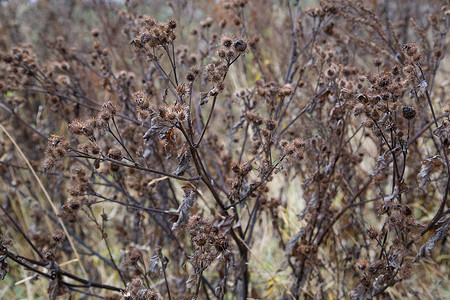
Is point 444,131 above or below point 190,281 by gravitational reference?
above

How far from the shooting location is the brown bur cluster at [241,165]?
1.64 meters

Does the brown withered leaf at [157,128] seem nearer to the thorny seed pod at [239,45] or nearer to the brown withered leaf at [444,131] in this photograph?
the thorny seed pod at [239,45]

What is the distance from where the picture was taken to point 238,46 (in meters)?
1.64

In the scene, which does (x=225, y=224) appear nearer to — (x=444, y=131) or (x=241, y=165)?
(x=241, y=165)

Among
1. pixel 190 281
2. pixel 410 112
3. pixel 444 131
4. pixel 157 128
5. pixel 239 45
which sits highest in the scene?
pixel 239 45

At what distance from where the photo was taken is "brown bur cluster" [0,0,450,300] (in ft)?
5.39

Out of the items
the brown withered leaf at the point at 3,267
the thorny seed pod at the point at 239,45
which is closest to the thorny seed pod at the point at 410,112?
the thorny seed pod at the point at 239,45

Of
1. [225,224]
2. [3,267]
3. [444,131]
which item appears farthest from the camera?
[225,224]

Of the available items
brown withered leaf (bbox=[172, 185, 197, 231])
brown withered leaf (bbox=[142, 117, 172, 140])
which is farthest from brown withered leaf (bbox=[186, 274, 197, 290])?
brown withered leaf (bbox=[142, 117, 172, 140])

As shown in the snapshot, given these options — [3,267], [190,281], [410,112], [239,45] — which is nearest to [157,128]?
[239,45]

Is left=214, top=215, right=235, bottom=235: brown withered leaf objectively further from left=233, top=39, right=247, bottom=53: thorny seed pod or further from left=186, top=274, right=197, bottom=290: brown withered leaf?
left=233, top=39, right=247, bottom=53: thorny seed pod

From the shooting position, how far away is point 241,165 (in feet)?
5.78

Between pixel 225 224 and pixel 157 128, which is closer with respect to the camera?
pixel 157 128

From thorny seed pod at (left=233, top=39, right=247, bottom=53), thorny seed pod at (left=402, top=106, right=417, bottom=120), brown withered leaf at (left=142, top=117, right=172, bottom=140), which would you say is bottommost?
thorny seed pod at (left=402, top=106, right=417, bottom=120)
